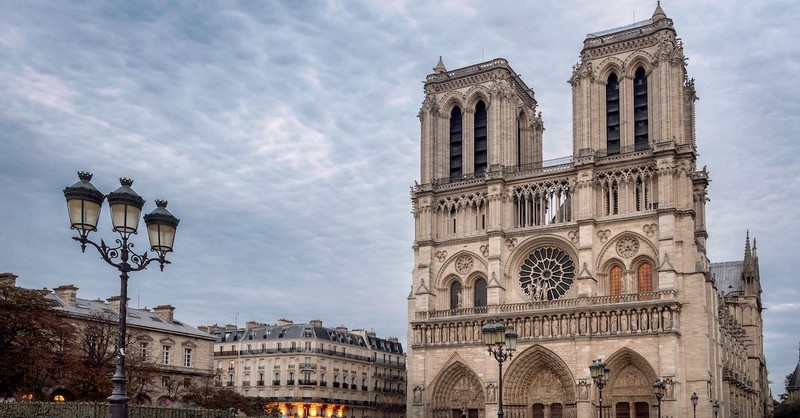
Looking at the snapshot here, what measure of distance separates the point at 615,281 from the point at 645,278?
6.16ft

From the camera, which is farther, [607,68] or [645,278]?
[607,68]

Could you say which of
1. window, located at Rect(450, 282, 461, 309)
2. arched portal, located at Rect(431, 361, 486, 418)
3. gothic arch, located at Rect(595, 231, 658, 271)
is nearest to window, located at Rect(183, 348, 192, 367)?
arched portal, located at Rect(431, 361, 486, 418)

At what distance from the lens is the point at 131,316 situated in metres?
55.5

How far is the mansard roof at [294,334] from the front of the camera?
2904 inches

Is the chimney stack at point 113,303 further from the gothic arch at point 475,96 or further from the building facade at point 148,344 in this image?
the gothic arch at point 475,96

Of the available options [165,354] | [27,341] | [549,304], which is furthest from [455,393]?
[27,341]

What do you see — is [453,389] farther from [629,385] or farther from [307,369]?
[307,369]

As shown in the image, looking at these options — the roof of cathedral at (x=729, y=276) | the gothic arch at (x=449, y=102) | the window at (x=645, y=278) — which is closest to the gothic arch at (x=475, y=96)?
the gothic arch at (x=449, y=102)

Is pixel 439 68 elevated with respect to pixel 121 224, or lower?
elevated

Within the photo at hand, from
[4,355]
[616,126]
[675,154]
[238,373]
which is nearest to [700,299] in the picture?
[675,154]

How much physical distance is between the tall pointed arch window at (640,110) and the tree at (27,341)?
34.6 metres

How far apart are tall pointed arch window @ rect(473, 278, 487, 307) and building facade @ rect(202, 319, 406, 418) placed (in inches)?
748

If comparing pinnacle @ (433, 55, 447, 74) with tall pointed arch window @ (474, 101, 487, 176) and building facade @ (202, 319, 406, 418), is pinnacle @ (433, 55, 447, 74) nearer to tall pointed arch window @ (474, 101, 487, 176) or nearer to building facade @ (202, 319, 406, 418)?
tall pointed arch window @ (474, 101, 487, 176)

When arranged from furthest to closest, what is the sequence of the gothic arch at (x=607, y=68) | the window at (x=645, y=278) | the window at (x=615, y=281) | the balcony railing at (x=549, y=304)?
the gothic arch at (x=607, y=68)
the window at (x=615, y=281)
the window at (x=645, y=278)
the balcony railing at (x=549, y=304)
